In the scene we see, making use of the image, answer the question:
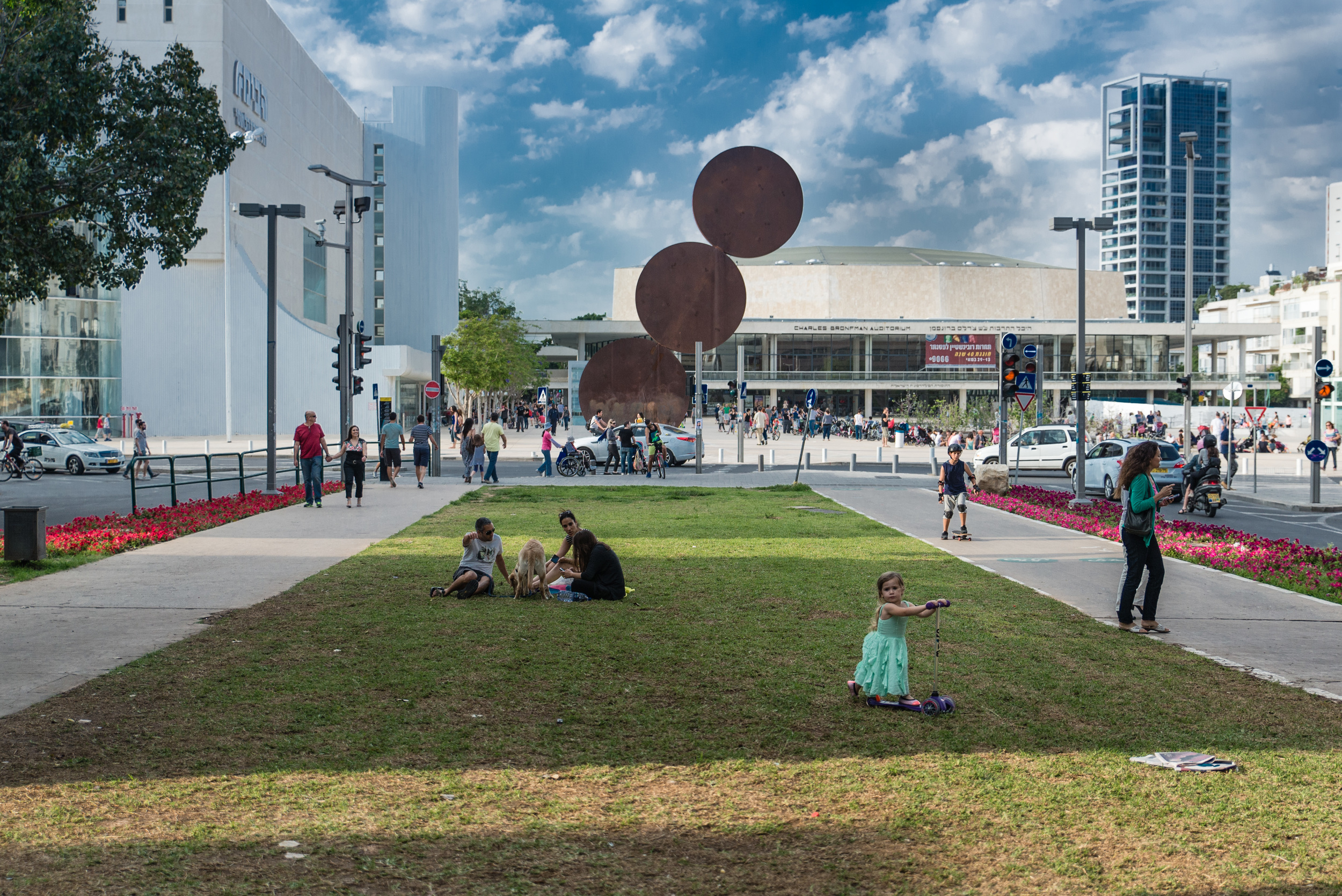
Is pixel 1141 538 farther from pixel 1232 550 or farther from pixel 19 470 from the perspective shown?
pixel 19 470

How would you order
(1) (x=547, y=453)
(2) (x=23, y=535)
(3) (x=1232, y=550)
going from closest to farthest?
(2) (x=23, y=535), (3) (x=1232, y=550), (1) (x=547, y=453)

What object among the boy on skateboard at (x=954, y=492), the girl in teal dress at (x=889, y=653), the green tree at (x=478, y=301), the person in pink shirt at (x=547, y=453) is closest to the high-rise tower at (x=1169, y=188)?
the green tree at (x=478, y=301)

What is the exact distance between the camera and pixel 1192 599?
11.6 m

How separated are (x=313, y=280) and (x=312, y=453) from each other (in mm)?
51347

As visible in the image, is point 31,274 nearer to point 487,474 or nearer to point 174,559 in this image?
point 174,559

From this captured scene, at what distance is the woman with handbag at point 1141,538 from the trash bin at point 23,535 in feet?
37.4

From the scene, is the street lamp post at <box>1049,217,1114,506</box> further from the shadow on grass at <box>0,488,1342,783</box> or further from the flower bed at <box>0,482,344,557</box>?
the flower bed at <box>0,482,344,557</box>

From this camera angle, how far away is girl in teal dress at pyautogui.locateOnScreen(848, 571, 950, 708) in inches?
266

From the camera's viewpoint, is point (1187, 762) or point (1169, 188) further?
point (1169, 188)

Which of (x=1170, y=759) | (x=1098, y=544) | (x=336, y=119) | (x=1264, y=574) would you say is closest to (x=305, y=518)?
(x=1098, y=544)

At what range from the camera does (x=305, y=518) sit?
19172 millimetres

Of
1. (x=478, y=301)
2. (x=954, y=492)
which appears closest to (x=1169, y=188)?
(x=478, y=301)

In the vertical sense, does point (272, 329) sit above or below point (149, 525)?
above

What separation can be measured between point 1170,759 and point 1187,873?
1494mm
